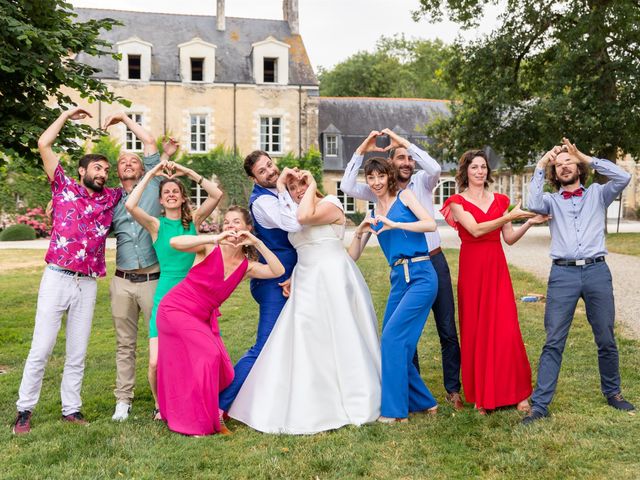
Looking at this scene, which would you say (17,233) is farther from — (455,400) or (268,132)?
(455,400)

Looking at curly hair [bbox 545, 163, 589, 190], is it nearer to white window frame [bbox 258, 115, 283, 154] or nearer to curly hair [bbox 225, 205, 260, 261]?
curly hair [bbox 225, 205, 260, 261]

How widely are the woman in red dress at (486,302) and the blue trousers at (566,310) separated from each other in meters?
0.23

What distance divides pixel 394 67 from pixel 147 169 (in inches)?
1947

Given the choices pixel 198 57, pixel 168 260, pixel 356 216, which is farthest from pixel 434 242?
pixel 356 216

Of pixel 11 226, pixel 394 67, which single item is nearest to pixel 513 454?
pixel 11 226

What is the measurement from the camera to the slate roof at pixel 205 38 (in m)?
33.3

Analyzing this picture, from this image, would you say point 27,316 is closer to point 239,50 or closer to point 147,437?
point 147,437

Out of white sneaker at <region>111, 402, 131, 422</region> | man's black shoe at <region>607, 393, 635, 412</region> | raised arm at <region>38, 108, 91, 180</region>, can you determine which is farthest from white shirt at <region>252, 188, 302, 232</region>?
man's black shoe at <region>607, 393, 635, 412</region>

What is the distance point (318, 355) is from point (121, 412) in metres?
1.56

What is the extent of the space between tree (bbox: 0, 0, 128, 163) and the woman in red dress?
4791 millimetres

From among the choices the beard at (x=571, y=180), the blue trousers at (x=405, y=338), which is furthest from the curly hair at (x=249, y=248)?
the beard at (x=571, y=180)

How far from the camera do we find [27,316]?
11039mm

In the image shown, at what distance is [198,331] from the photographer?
16.6 ft

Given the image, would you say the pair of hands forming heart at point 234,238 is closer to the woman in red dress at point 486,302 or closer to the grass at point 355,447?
the grass at point 355,447
